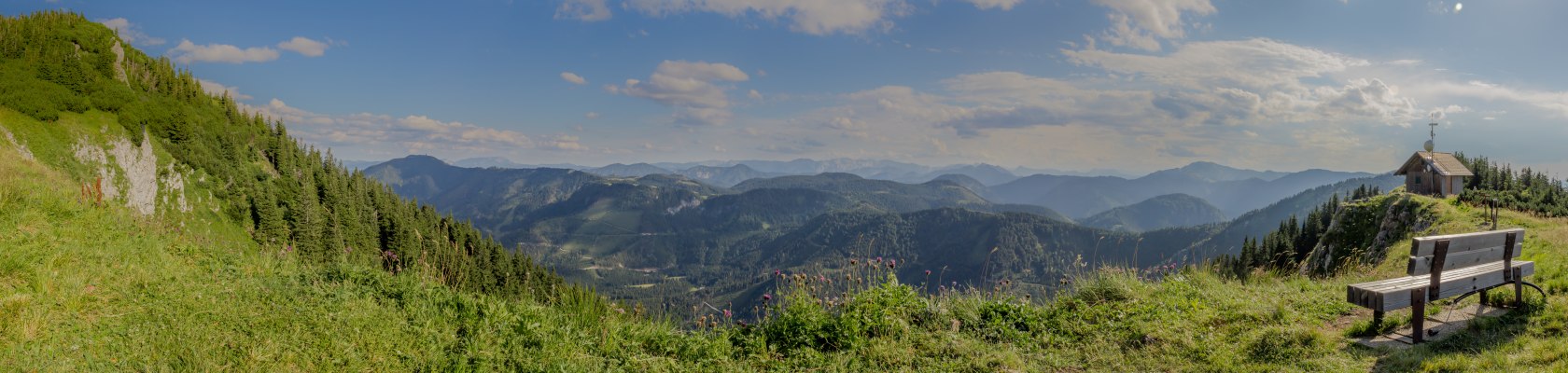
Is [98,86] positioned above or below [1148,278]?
above

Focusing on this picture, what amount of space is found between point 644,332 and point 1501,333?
32.7 feet

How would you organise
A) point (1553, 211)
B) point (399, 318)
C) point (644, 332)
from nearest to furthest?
point (399, 318), point (644, 332), point (1553, 211)

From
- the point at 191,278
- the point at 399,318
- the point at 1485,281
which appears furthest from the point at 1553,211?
the point at 191,278

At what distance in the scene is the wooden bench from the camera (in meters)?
6.62

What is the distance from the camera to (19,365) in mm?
4316

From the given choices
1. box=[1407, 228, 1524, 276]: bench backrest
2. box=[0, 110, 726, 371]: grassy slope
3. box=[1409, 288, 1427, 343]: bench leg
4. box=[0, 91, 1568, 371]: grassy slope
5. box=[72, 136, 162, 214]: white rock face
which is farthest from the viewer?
box=[72, 136, 162, 214]: white rock face

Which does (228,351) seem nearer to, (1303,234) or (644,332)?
(644,332)

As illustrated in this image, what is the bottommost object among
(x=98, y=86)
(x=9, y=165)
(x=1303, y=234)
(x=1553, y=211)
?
(x=1303, y=234)

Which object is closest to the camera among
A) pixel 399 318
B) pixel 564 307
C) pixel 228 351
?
pixel 228 351

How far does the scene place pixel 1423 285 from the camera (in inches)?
257

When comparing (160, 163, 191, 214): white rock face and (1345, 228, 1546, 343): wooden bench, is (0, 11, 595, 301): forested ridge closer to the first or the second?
(160, 163, 191, 214): white rock face

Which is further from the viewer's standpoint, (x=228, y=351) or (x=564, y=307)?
(x=564, y=307)

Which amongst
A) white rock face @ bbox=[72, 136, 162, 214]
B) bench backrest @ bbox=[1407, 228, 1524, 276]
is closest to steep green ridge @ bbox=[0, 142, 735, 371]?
bench backrest @ bbox=[1407, 228, 1524, 276]

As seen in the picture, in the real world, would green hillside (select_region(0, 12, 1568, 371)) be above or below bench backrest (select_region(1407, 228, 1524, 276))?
below
